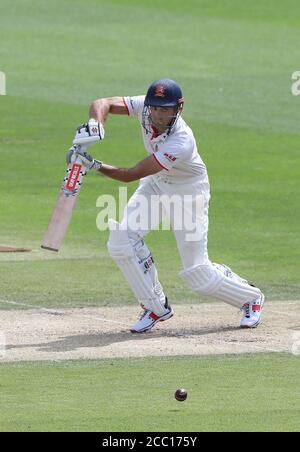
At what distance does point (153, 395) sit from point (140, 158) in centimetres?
1183

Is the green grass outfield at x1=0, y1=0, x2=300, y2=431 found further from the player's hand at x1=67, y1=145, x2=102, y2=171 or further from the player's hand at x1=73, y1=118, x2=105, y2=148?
the player's hand at x1=73, y1=118, x2=105, y2=148

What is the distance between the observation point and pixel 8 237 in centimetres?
1558

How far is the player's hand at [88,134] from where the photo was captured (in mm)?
10617

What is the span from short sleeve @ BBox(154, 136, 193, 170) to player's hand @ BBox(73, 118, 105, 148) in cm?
46

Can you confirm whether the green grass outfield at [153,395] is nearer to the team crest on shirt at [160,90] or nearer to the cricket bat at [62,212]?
the cricket bat at [62,212]

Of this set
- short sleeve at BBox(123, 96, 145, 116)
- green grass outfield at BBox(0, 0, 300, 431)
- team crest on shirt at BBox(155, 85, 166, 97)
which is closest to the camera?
green grass outfield at BBox(0, 0, 300, 431)

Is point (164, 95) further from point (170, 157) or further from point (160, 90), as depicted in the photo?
point (170, 157)

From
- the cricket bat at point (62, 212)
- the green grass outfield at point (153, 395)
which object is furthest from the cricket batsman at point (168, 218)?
the green grass outfield at point (153, 395)

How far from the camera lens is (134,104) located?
11.3 metres

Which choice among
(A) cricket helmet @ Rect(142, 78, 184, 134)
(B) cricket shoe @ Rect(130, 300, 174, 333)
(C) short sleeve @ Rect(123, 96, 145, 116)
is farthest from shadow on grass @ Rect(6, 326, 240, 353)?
(C) short sleeve @ Rect(123, 96, 145, 116)

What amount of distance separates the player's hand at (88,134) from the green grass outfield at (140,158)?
173 cm

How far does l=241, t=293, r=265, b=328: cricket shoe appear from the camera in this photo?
1134 cm

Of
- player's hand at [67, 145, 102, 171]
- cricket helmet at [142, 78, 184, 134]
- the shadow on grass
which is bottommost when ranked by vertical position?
the shadow on grass

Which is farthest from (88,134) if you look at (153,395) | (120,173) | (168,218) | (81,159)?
(153,395)
